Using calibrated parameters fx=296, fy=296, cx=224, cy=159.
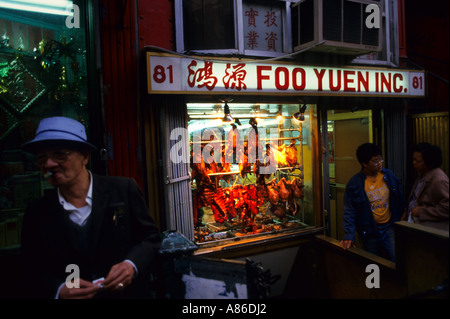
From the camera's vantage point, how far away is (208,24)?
4.77 meters

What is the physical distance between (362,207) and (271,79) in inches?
95.8

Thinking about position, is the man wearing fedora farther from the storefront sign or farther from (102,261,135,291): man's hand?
the storefront sign

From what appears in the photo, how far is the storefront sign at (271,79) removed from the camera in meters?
4.05

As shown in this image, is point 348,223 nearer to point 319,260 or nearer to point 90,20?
point 319,260

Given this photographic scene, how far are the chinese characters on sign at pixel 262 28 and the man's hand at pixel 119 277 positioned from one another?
4022 mm

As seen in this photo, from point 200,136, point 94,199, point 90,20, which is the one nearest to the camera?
point 94,199

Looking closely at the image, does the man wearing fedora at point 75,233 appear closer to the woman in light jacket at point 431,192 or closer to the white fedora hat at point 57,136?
the white fedora hat at point 57,136

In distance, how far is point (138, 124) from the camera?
170 inches

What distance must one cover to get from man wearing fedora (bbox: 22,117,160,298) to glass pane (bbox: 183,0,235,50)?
2843mm

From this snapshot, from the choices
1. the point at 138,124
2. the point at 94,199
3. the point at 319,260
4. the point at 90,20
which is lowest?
the point at 319,260

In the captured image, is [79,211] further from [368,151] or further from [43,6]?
[368,151]

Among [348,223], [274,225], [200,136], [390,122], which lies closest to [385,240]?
[348,223]

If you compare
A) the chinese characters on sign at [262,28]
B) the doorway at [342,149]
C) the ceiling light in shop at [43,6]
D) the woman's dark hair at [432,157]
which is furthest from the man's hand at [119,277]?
the doorway at [342,149]

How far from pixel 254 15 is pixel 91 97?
3036 mm
